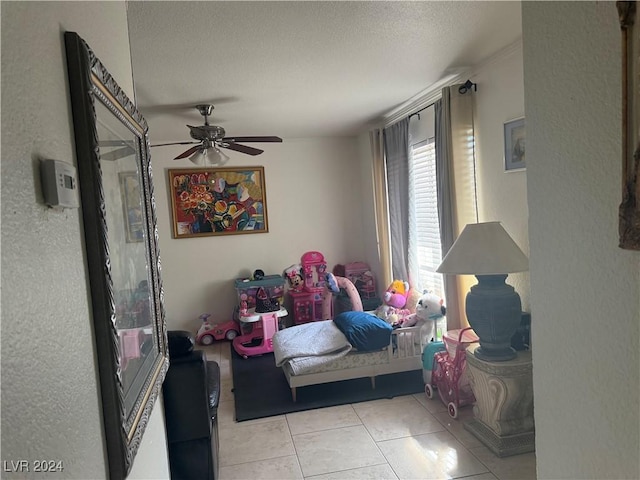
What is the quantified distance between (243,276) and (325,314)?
1123mm

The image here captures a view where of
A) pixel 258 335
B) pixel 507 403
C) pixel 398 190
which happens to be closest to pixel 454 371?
A: pixel 507 403

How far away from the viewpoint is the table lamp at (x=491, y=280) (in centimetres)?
247

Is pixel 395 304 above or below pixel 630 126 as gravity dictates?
below

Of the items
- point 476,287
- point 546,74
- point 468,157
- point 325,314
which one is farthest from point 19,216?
point 325,314

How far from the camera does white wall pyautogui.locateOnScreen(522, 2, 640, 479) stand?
0.77 metres

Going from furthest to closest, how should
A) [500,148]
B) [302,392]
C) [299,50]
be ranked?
[302,392]
[500,148]
[299,50]

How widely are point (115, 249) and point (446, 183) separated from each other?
267 cm

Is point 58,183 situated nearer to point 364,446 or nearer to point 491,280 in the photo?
point 491,280

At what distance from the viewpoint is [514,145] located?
8.87 feet

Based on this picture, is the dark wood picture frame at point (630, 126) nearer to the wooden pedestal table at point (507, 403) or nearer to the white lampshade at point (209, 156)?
the wooden pedestal table at point (507, 403)

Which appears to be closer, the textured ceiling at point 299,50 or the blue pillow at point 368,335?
the textured ceiling at point 299,50

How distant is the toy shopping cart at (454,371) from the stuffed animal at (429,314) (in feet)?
0.96

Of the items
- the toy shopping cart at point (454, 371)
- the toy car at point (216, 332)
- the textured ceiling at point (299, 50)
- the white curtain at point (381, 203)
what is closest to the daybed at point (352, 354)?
the toy shopping cart at point (454, 371)

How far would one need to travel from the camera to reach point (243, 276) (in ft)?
17.3
